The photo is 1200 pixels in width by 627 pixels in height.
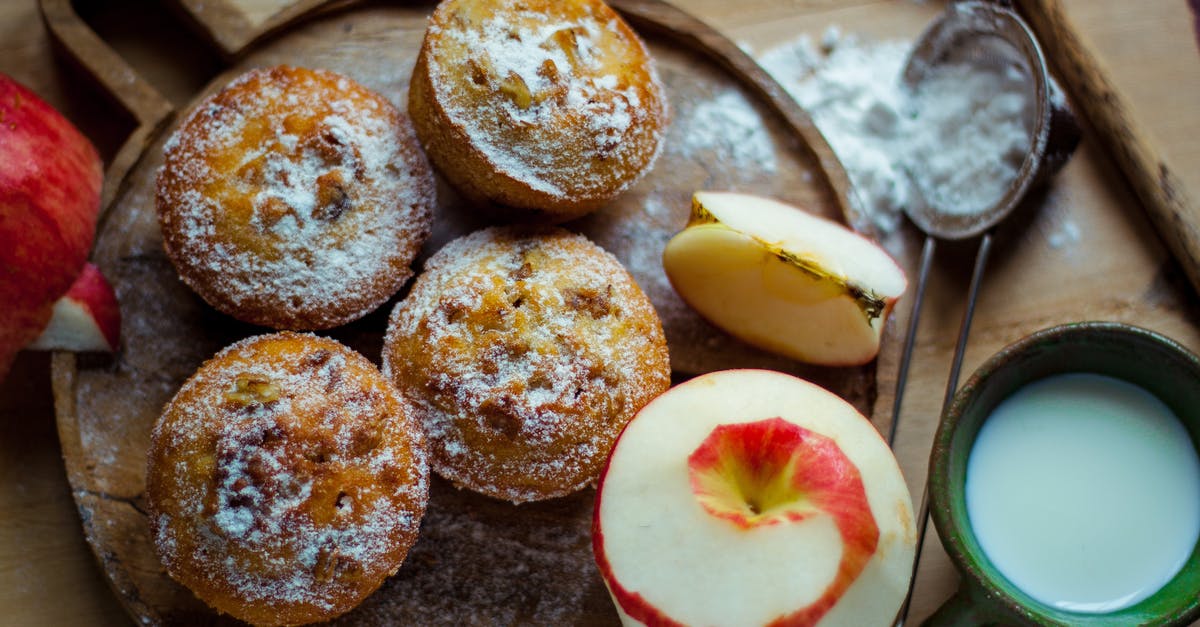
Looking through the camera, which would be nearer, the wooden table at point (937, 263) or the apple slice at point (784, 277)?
the apple slice at point (784, 277)

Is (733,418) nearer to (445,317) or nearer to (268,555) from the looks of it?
(445,317)

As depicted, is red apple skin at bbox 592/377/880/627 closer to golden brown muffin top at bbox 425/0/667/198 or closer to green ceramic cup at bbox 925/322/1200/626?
green ceramic cup at bbox 925/322/1200/626

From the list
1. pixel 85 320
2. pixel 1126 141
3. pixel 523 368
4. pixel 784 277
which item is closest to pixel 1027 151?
pixel 1126 141

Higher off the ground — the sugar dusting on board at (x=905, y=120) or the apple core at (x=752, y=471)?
the sugar dusting on board at (x=905, y=120)

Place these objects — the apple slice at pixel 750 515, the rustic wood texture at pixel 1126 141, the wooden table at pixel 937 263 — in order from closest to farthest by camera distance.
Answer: the apple slice at pixel 750 515
the wooden table at pixel 937 263
the rustic wood texture at pixel 1126 141

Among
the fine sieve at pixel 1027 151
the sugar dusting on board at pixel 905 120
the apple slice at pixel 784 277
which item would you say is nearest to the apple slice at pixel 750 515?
the apple slice at pixel 784 277

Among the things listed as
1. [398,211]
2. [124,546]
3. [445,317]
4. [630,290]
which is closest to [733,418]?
[630,290]

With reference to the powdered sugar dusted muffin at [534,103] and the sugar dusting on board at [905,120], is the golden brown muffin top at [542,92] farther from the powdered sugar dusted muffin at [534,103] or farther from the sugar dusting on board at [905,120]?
the sugar dusting on board at [905,120]
